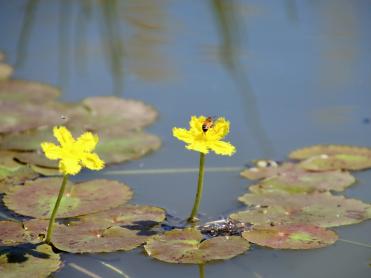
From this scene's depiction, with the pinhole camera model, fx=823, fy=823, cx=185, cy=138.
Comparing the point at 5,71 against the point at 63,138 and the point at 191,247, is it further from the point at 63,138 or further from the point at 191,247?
the point at 191,247

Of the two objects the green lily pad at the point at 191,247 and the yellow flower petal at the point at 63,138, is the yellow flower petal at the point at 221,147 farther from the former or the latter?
the yellow flower petal at the point at 63,138

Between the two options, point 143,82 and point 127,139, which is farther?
point 143,82

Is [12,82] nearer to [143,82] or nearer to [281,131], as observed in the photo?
[143,82]

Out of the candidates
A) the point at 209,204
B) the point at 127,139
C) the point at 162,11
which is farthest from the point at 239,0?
the point at 209,204

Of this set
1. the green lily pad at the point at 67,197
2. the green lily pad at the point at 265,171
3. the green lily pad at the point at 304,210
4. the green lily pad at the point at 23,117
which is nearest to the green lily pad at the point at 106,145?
the green lily pad at the point at 23,117

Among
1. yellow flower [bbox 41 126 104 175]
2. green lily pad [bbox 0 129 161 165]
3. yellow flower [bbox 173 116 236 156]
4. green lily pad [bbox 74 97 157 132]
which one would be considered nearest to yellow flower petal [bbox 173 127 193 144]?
yellow flower [bbox 173 116 236 156]

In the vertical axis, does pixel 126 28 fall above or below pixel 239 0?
below

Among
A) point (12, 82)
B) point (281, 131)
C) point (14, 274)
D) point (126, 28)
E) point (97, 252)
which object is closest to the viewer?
point (14, 274)
